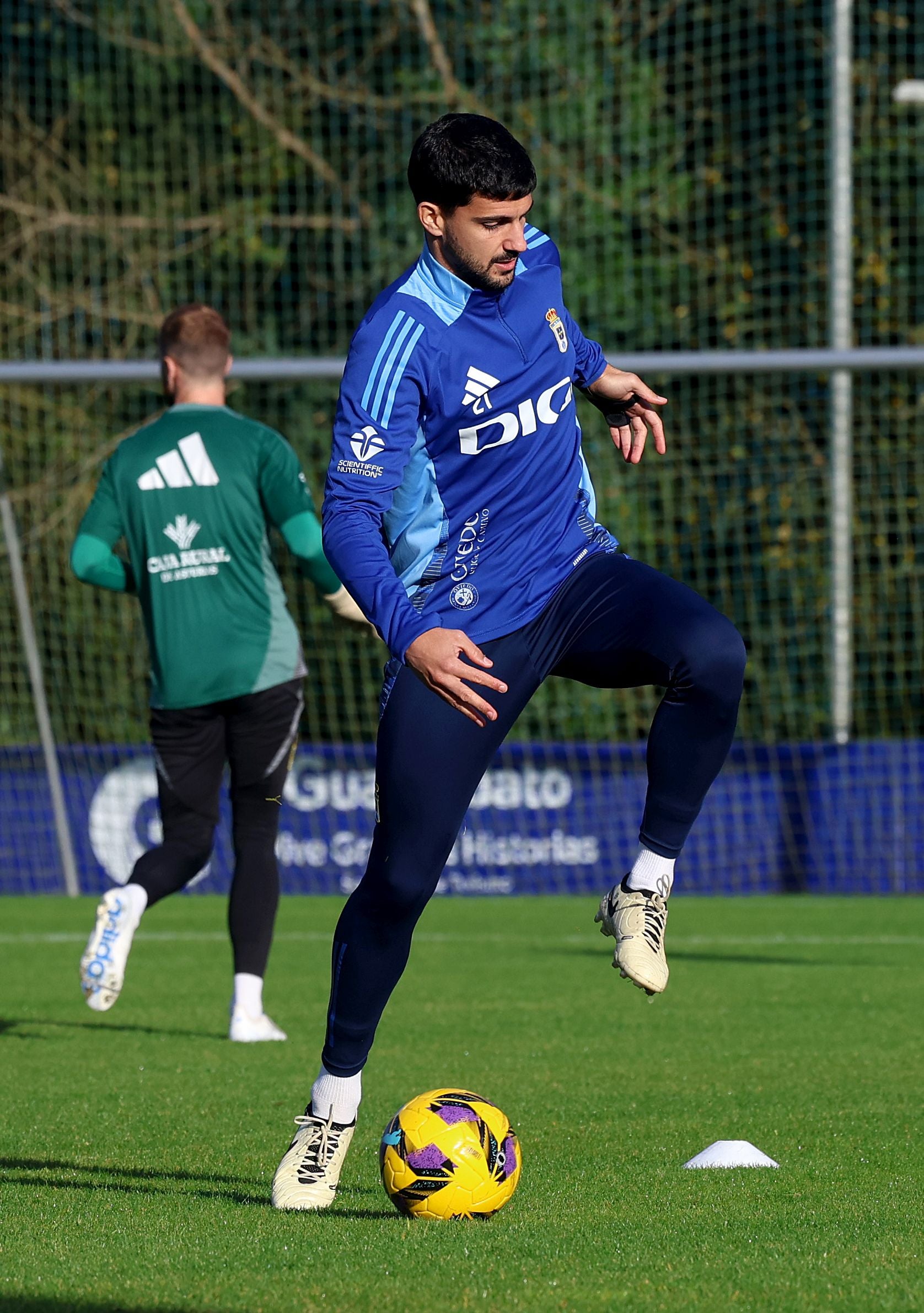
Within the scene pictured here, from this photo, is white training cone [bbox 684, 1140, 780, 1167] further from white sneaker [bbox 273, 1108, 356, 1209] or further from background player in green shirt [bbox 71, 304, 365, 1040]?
background player in green shirt [bbox 71, 304, 365, 1040]

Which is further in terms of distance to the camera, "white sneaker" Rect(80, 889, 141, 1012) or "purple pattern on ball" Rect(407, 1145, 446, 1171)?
"white sneaker" Rect(80, 889, 141, 1012)

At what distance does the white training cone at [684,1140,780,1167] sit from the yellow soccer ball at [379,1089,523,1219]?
1.80 feet

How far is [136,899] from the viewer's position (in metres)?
5.85

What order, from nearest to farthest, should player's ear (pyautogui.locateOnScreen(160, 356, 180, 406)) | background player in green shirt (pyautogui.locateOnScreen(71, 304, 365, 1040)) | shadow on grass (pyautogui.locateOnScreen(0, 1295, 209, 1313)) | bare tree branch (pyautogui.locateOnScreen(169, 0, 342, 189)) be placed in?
shadow on grass (pyautogui.locateOnScreen(0, 1295, 209, 1313)) < background player in green shirt (pyautogui.locateOnScreen(71, 304, 365, 1040)) < player's ear (pyautogui.locateOnScreen(160, 356, 180, 406)) < bare tree branch (pyautogui.locateOnScreen(169, 0, 342, 189))

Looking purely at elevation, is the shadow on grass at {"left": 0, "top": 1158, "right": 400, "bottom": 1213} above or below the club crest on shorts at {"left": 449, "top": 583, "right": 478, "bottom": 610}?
below

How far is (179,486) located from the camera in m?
6.31

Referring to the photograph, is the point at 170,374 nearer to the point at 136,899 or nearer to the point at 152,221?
the point at 136,899

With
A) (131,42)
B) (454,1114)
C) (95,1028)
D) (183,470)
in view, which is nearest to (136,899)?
(95,1028)

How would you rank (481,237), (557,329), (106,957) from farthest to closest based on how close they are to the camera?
(106,957) < (557,329) < (481,237)

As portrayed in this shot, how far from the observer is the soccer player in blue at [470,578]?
12.1ft

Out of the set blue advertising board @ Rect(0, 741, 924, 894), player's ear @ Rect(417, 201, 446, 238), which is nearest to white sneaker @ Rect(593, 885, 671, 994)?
player's ear @ Rect(417, 201, 446, 238)

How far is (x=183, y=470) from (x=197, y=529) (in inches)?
8.2

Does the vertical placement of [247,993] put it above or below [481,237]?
below

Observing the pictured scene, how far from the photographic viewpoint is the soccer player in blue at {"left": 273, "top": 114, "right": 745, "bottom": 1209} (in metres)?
3.70
